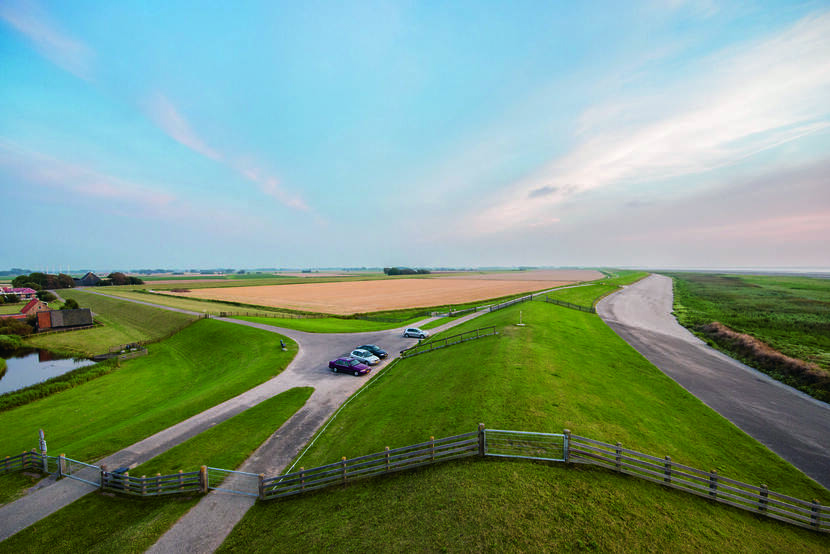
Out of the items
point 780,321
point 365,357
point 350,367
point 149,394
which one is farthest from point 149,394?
point 780,321

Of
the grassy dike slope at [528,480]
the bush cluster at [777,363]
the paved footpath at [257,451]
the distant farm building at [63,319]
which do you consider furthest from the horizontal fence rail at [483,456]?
the distant farm building at [63,319]

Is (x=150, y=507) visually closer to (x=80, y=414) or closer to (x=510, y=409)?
(x=510, y=409)

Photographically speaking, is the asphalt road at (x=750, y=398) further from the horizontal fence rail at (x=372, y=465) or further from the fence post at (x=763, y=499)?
the horizontal fence rail at (x=372, y=465)

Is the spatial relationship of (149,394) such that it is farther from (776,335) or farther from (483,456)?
(776,335)

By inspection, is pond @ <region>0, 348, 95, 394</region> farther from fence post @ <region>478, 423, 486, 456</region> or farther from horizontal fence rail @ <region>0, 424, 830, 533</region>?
fence post @ <region>478, 423, 486, 456</region>

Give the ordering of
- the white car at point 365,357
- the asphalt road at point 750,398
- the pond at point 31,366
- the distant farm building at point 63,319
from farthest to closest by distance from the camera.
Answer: the distant farm building at point 63,319 < the pond at point 31,366 < the white car at point 365,357 < the asphalt road at point 750,398
